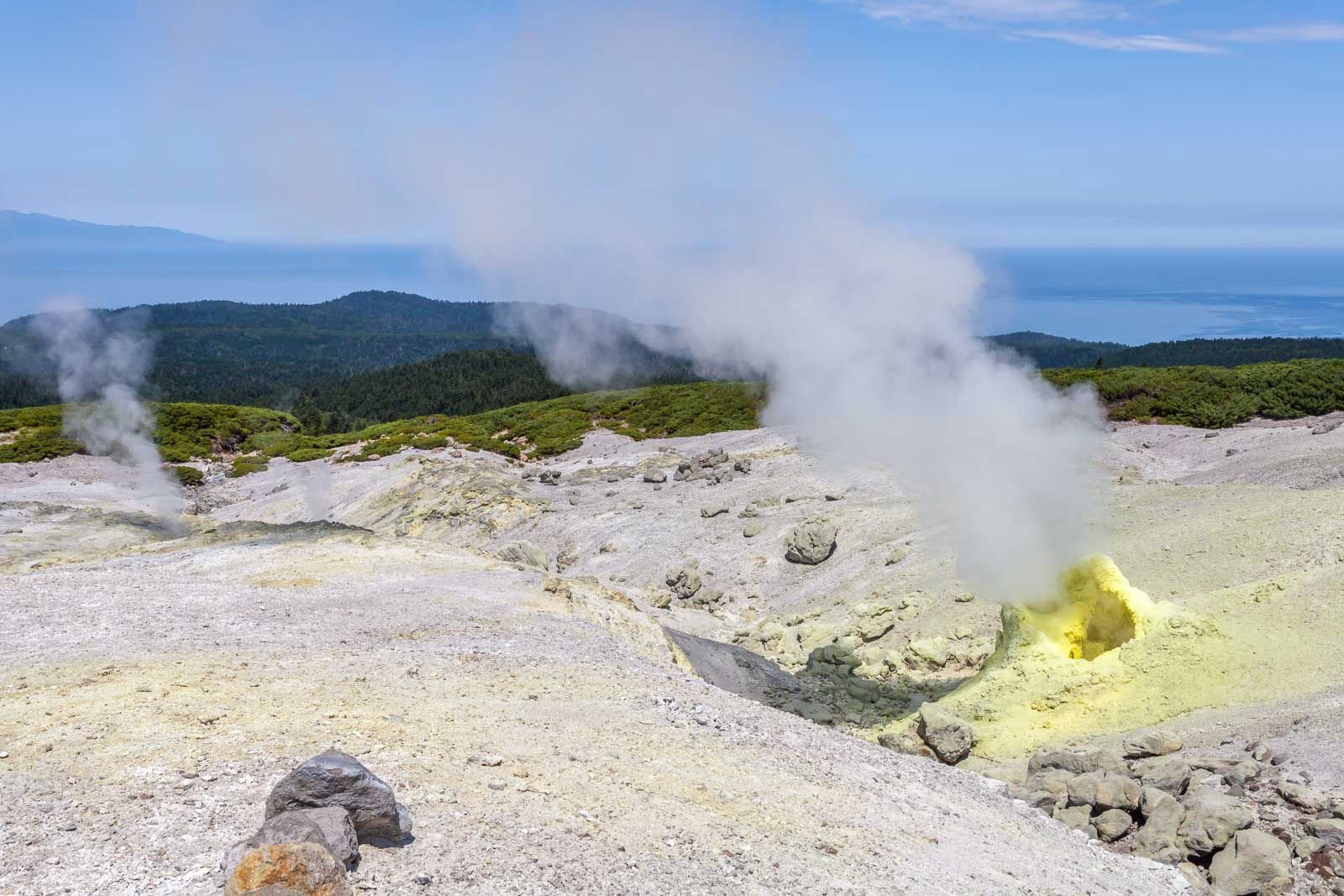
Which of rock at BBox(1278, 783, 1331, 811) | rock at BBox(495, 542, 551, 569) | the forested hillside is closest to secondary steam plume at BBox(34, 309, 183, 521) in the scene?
rock at BBox(495, 542, 551, 569)

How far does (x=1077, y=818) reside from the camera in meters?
11.7

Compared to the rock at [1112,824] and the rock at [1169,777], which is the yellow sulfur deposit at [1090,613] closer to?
the rock at [1169,777]

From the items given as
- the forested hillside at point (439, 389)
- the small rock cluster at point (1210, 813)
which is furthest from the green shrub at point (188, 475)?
the small rock cluster at point (1210, 813)

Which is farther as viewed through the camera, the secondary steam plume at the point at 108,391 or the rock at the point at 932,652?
the secondary steam plume at the point at 108,391

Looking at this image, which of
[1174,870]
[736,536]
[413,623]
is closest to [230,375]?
[736,536]

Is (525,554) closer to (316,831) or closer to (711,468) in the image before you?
(711,468)

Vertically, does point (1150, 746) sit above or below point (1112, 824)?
above

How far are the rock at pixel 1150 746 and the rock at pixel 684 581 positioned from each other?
17.8 m

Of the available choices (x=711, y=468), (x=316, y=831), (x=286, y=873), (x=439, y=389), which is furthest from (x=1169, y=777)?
(x=439, y=389)

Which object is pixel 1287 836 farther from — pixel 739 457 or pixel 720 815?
pixel 739 457

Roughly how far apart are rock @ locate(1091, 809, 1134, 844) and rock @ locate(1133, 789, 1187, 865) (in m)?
0.17

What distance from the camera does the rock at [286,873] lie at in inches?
259

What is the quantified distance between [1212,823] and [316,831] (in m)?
9.64

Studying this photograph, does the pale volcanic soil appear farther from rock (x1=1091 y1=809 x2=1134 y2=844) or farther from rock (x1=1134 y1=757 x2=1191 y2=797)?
rock (x1=1134 y1=757 x2=1191 y2=797)
